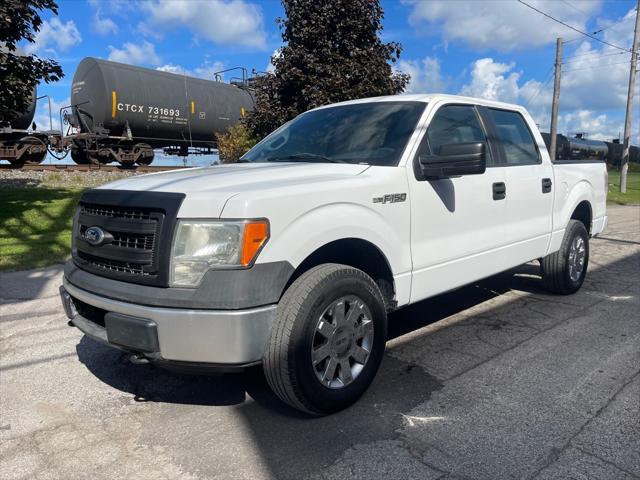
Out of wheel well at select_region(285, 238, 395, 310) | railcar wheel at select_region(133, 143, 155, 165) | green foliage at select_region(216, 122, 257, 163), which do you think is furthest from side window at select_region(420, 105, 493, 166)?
railcar wheel at select_region(133, 143, 155, 165)

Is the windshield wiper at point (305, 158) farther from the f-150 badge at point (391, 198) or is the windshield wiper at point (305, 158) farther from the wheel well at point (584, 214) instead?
the wheel well at point (584, 214)

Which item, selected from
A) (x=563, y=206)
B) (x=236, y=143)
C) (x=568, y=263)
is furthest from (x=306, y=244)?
(x=236, y=143)

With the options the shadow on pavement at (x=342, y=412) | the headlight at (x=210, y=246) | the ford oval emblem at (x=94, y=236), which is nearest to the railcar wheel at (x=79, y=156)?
the shadow on pavement at (x=342, y=412)

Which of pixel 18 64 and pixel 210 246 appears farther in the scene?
pixel 18 64

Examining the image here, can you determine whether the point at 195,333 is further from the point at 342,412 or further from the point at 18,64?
the point at 18,64

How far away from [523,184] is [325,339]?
2.65 meters

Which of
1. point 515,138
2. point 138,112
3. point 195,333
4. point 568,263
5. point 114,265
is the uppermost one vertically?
point 138,112

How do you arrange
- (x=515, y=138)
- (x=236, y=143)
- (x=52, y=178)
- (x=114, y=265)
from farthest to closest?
(x=52, y=178) < (x=236, y=143) < (x=515, y=138) < (x=114, y=265)

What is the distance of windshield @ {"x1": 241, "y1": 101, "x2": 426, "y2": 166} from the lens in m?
3.79

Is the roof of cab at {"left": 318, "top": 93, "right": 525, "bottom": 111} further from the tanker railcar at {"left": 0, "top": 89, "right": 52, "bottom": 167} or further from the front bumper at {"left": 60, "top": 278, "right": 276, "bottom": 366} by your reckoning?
the tanker railcar at {"left": 0, "top": 89, "right": 52, "bottom": 167}

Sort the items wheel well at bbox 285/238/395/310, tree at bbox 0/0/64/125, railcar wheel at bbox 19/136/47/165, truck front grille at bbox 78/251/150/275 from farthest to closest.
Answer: railcar wheel at bbox 19/136/47/165
tree at bbox 0/0/64/125
wheel well at bbox 285/238/395/310
truck front grille at bbox 78/251/150/275

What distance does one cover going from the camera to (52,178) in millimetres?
14414

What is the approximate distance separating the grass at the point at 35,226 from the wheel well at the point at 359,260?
5.28m

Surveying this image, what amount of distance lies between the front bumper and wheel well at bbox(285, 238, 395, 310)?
440 mm
